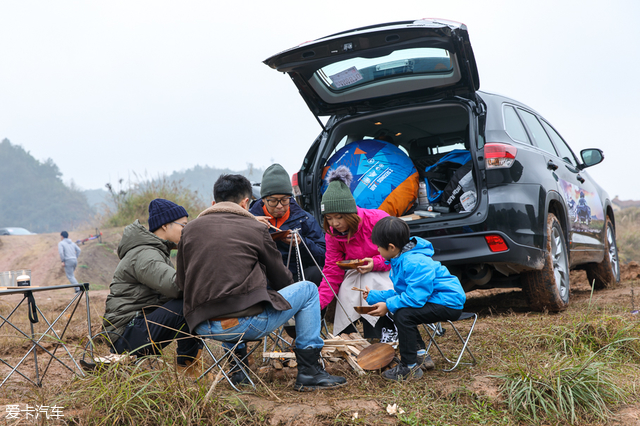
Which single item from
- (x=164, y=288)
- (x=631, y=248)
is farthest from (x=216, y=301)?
(x=631, y=248)

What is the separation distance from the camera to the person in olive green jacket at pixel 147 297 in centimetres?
295

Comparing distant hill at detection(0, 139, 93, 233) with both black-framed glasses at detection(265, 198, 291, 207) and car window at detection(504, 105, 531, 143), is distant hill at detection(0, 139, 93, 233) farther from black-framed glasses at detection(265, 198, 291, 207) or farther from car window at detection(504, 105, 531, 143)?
car window at detection(504, 105, 531, 143)

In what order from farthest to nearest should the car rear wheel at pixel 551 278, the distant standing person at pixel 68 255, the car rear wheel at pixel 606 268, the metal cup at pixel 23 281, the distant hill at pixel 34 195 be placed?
the distant hill at pixel 34 195 < the distant standing person at pixel 68 255 < the car rear wheel at pixel 606 268 < the car rear wheel at pixel 551 278 < the metal cup at pixel 23 281

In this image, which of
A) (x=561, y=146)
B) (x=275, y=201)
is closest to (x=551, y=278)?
(x=561, y=146)

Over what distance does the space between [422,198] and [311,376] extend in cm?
220

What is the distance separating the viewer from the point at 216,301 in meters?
2.47

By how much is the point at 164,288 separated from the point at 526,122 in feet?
11.2

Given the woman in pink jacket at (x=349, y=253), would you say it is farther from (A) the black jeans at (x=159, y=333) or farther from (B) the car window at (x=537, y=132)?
(B) the car window at (x=537, y=132)

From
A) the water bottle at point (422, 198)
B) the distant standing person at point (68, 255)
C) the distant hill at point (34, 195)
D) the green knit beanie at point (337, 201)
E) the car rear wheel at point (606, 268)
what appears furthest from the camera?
the distant hill at point (34, 195)

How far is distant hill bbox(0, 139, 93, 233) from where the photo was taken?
56.0 m

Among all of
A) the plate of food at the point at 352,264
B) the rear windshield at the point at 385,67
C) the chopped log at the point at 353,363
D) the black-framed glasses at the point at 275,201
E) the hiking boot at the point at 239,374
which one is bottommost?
the chopped log at the point at 353,363

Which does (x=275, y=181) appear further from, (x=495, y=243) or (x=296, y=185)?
(x=495, y=243)

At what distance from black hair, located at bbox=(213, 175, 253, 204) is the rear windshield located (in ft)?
5.20

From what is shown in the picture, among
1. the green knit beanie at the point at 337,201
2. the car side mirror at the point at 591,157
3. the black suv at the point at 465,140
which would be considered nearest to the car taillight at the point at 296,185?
the black suv at the point at 465,140
